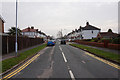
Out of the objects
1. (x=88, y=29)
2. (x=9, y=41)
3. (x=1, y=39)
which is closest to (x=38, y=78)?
(x=1, y=39)

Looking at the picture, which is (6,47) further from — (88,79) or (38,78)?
(88,79)

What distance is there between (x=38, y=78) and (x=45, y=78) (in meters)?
0.33

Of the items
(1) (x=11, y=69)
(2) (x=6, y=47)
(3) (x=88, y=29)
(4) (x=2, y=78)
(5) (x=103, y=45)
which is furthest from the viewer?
(3) (x=88, y=29)

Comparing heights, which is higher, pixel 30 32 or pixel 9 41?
pixel 30 32

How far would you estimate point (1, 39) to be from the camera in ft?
38.0

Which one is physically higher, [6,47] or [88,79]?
[6,47]

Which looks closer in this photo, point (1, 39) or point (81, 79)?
point (81, 79)

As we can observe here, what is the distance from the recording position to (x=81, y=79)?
470 centimetres

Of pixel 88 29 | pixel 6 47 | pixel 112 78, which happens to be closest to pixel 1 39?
pixel 6 47

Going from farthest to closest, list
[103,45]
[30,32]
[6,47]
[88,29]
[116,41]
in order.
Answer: [30,32]
[88,29]
[103,45]
[116,41]
[6,47]

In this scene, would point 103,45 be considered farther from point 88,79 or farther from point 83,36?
point 83,36

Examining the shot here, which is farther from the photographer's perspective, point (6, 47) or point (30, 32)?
point (30, 32)

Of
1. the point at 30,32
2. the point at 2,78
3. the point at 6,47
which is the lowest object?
the point at 2,78

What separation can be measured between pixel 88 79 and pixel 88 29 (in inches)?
2308
